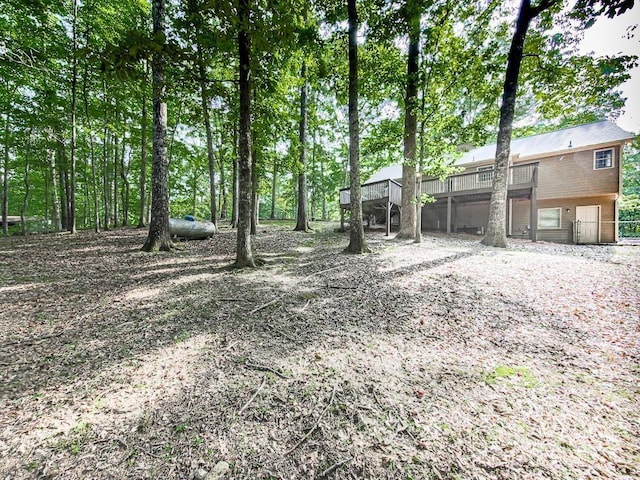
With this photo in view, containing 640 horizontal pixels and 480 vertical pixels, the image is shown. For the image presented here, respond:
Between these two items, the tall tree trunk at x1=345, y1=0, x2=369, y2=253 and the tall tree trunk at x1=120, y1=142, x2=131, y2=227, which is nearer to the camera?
the tall tree trunk at x1=345, y1=0, x2=369, y2=253

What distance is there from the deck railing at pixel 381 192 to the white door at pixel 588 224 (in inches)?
404

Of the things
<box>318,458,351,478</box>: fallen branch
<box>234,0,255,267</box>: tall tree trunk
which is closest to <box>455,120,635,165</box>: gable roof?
<box>234,0,255,267</box>: tall tree trunk

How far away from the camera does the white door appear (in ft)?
44.5

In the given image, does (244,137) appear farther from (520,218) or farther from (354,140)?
(520,218)

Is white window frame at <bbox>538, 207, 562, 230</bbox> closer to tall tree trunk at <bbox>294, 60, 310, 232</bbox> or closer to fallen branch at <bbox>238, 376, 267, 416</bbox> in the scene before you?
tall tree trunk at <bbox>294, 60, 310, 232</bbox>

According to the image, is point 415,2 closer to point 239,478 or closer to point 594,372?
point 594,372

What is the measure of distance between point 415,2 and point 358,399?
30.8ft

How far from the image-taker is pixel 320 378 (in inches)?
90.0

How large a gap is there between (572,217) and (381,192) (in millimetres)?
11216

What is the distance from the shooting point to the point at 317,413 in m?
1.90

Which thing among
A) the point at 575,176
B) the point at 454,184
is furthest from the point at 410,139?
the point at 575,176

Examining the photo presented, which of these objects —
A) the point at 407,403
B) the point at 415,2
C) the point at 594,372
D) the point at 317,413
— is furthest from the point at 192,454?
the point at 415,2

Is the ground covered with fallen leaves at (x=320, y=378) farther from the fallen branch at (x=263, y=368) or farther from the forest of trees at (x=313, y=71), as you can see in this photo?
the forest of trees at (x=313, y=71)

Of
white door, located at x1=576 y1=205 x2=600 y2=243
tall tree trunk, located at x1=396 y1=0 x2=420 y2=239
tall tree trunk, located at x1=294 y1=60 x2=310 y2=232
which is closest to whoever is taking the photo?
tall tree trunk, located at x1=396 y1=0 x2=420 y2=239
